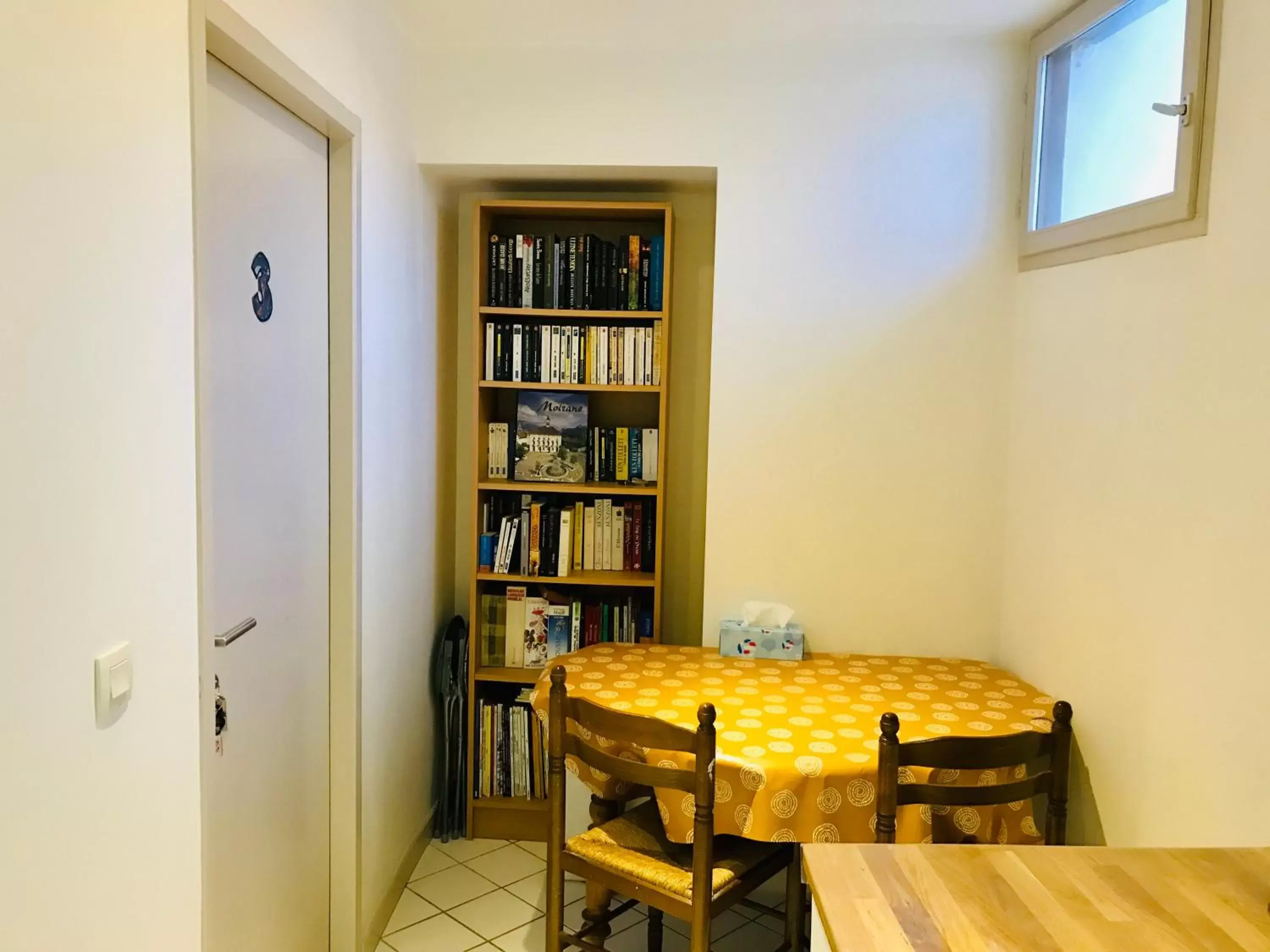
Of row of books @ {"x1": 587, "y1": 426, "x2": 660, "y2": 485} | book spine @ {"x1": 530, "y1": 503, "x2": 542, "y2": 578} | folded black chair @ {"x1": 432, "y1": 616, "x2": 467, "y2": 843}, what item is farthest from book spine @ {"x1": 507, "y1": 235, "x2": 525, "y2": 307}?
folded black chair @ {"x1": 432, "y1": 616, "x2": 467, "y2": 843}

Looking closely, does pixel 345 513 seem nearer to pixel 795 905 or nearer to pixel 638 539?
pixel 638 539

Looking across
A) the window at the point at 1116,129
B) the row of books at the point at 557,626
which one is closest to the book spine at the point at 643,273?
the row of books at the point at 557,626

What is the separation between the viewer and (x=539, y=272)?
3.23 m

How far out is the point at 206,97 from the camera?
66.2 inches

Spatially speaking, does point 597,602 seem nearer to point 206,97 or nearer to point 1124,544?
point 1124,544

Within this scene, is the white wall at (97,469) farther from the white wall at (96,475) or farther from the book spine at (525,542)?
the book spine at (525,542)

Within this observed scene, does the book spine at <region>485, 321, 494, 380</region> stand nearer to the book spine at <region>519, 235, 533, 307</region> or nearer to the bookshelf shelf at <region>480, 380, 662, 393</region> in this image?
the bookshelf shelf at <region>480, 380, 662, 393</region>

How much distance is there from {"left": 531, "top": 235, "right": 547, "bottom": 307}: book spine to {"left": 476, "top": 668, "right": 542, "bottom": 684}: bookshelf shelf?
3.87 ft

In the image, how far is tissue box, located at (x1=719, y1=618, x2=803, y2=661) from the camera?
2861 millimetres

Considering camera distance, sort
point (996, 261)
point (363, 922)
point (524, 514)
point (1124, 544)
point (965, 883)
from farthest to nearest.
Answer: point (524, 514) → point (996, 261) → point (363, 922) → point (1124, 544) → point (965, 883)

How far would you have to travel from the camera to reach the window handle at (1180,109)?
197 cm

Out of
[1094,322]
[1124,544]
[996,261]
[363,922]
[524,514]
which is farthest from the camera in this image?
[524,514]

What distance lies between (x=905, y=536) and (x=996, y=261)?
2.68ft

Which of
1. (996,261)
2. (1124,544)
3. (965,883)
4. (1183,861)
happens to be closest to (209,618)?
(965,883)
